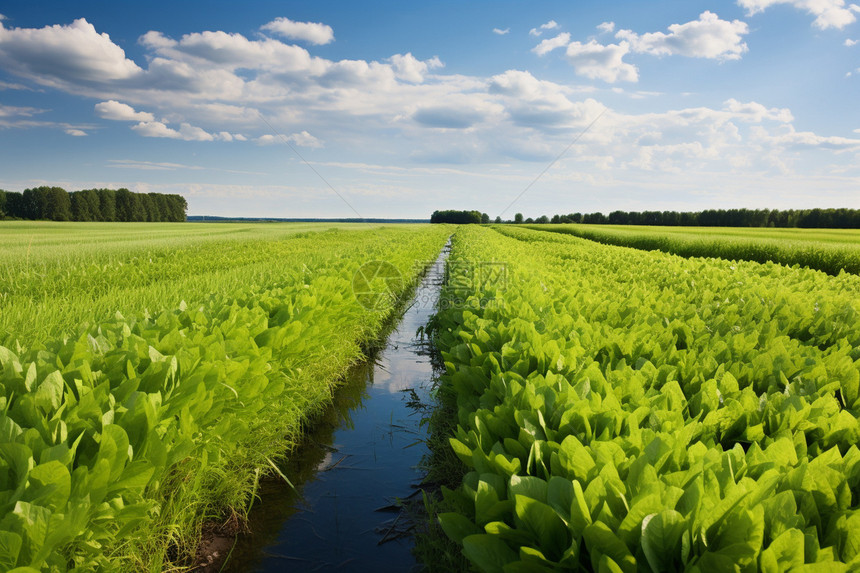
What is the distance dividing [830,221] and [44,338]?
8437 centimetres

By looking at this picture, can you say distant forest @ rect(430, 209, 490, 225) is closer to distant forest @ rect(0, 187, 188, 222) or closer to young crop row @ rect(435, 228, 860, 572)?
distant forest @ rect(0, 187, 188, 222)

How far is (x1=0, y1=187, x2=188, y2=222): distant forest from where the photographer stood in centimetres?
5856

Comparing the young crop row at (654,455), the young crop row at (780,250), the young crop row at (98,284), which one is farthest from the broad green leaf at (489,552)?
the young crop row at (780,250)

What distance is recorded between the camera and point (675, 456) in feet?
5.66

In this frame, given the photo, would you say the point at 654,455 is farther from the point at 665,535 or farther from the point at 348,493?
the point at 348,493

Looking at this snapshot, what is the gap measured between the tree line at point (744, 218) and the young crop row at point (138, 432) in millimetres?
79101

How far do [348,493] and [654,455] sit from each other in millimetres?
3066

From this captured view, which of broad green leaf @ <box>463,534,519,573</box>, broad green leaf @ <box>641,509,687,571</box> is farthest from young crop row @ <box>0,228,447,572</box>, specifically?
broad green leaf @ <box>641,509,687,571</box>

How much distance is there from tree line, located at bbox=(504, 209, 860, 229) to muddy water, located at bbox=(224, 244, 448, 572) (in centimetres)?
7710

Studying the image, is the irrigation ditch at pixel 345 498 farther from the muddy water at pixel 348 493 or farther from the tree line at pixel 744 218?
the tree line at pixel 744 218

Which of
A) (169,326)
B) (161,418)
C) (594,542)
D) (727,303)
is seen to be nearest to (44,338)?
(169,326)

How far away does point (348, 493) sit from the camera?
407 centimetres

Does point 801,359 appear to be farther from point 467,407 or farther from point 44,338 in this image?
point 44,338

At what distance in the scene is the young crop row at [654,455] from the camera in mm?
1363
